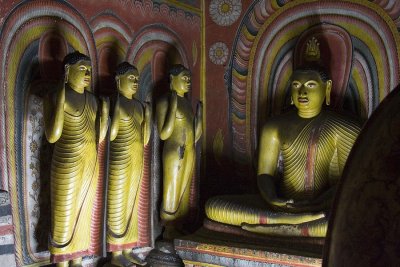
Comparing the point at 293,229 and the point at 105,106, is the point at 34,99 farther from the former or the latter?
the point at 293,229

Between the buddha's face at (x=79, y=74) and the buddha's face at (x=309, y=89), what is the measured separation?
1.75 m

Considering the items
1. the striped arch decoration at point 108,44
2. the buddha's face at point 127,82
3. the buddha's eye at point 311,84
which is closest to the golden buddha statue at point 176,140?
the buddha's face at point 127,82

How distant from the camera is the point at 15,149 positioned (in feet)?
12.3

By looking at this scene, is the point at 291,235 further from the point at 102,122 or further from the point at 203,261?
the point at 102,122

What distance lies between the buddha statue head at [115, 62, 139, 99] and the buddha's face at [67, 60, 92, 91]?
394mm

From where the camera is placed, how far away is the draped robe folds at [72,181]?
3.61 metres

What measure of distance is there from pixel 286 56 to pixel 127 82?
5.95 ft

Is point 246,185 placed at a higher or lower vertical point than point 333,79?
lower

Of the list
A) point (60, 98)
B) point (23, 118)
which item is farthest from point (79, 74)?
point (23, 118)

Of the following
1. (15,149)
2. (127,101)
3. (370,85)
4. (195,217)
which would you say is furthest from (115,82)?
(370,85)

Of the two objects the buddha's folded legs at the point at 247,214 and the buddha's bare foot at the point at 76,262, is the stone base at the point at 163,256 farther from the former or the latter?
the buddha's bare foot at the point at 76,262

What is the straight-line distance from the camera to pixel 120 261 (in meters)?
4.18

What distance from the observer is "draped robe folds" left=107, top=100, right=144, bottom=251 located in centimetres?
402

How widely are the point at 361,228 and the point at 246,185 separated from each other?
4760 mm
